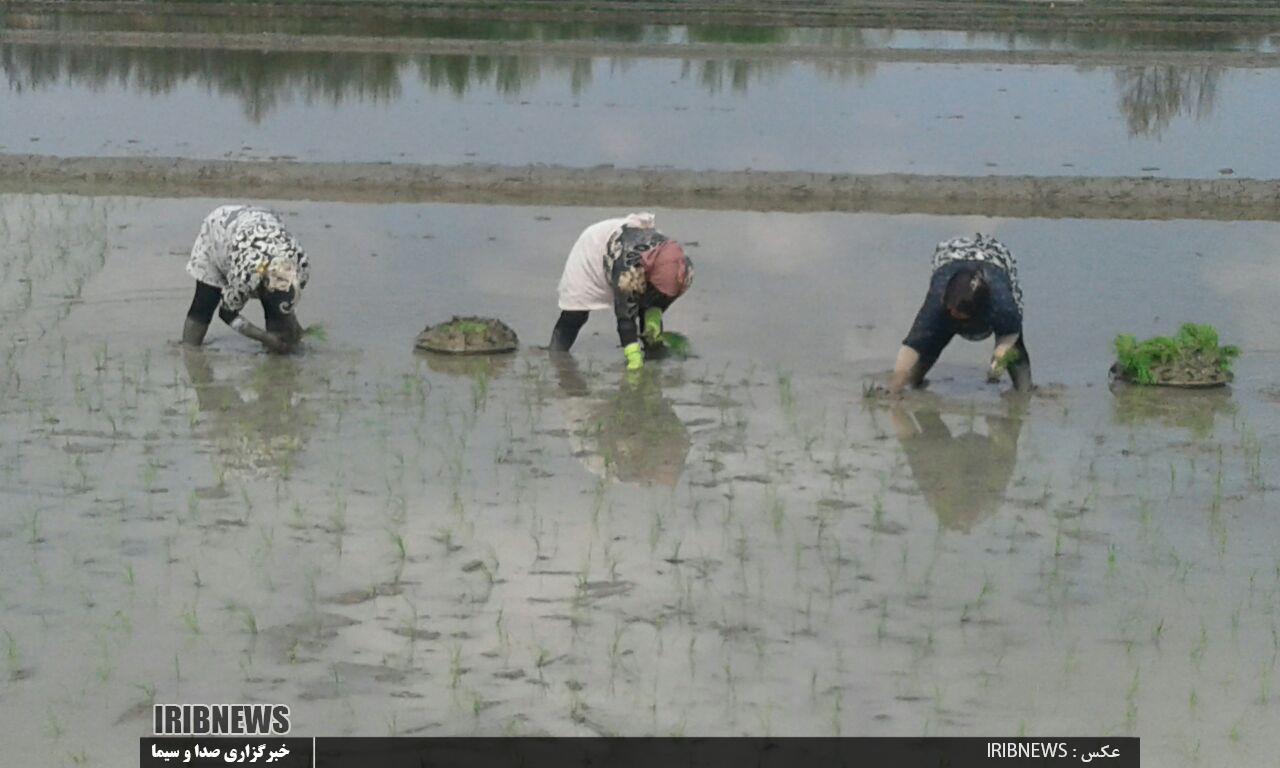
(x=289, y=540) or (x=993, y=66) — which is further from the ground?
Result: (x=993, y=66)

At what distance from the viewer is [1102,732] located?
12.7 ft

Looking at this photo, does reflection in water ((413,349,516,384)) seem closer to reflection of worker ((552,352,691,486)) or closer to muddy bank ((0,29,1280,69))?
reflection of worker ((552,352,691,486))

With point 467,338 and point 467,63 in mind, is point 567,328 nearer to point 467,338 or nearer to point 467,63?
point 467,338

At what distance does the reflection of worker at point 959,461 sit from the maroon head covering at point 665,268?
3.13ft

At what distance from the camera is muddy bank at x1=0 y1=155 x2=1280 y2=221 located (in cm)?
1100

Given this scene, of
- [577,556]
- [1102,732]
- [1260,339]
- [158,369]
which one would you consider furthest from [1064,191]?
[1102,732]

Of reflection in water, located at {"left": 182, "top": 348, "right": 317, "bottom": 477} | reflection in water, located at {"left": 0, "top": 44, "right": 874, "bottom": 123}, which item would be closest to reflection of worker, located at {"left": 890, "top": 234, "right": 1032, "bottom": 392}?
reflection in water, located at {"left": 182, "top": 348, "right": 317, "bottom": 477}

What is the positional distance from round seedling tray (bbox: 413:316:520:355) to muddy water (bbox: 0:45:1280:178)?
4897 mm

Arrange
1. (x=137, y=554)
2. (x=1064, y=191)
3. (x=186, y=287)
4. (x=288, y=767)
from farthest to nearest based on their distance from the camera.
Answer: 1. (x=1064, y=191)
2. (x=186, y=287)
3. (x=137, y=554)
4. (x=288, y=767)

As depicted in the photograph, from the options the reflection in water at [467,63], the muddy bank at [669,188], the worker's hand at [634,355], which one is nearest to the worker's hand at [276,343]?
the worker's hand at [634,355]

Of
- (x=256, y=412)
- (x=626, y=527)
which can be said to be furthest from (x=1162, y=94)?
(x=626, y=527)

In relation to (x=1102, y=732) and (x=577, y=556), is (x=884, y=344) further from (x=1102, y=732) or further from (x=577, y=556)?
(x=1102, y=732)

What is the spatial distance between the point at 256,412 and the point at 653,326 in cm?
151

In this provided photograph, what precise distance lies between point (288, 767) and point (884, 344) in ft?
14.1
